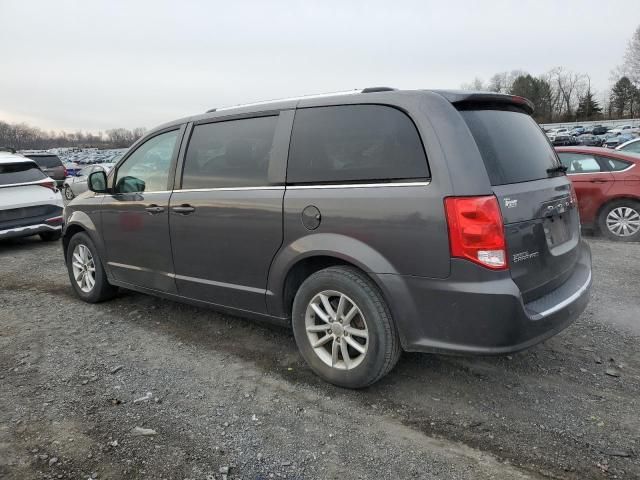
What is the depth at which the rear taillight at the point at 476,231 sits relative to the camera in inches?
101

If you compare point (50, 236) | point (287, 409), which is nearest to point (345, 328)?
point (287, 409)

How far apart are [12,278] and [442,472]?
6.20 m

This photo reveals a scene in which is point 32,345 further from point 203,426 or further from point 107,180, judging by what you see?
point 203,426

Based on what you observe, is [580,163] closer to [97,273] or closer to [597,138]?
[97,273]

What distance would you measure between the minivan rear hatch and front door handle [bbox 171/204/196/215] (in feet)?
6.81

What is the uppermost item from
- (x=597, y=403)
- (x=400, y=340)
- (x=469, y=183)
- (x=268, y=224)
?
(x=469, y=183)

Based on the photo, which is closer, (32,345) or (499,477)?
(499,477)

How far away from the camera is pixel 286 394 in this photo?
10.3ft

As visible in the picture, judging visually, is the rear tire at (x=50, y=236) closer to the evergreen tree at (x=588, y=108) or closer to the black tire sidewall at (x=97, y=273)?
the black tire sidewall at (x=97, y=273)

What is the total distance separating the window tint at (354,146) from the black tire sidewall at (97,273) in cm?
266

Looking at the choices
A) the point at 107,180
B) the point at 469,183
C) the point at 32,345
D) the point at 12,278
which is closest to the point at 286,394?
the point at 469,183

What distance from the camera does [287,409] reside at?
9.75 feet

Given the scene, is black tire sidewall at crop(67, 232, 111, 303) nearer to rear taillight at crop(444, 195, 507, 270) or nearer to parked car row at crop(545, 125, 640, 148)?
rear taillight at crop(444, 195, 507, 270)

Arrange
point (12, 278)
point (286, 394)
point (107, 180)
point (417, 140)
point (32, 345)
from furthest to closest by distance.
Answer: point (12, 278)
point (107, 180)
point (32, 345)
point (286, 394)
point (417, 140)
